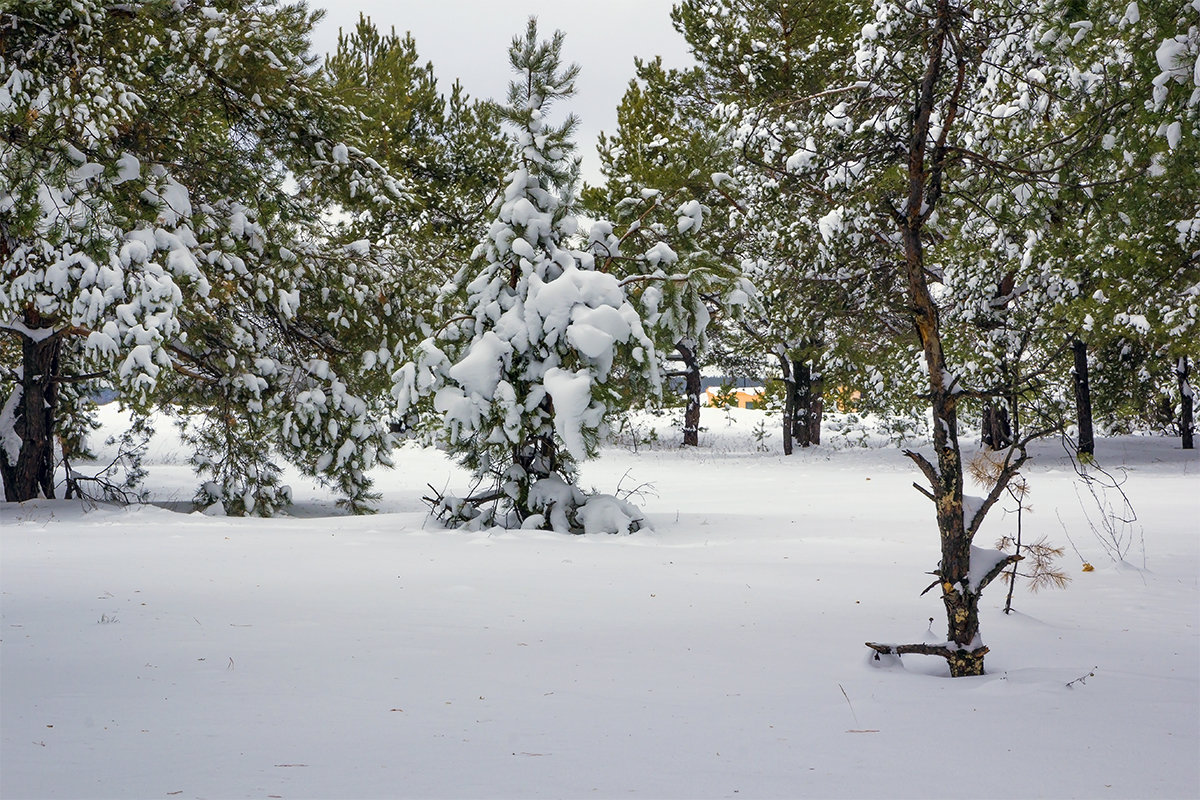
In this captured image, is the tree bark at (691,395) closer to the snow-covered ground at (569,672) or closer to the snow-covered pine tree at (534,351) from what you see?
the snow-covered pine tree at (534,351)

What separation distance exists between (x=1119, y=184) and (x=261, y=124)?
9209 mm

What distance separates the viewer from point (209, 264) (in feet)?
32.6

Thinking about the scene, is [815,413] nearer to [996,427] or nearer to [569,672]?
[996,427]

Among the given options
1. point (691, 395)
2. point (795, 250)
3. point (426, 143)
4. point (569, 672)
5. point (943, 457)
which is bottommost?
point (569, 672)

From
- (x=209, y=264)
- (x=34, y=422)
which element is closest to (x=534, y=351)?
(x=209, y=264)

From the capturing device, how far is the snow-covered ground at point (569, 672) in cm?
277

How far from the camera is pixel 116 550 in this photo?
7.02m

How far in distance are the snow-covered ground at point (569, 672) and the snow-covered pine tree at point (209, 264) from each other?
7.61 feet

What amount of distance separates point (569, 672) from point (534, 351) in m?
4.77

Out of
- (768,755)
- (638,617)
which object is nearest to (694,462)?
(638,617)

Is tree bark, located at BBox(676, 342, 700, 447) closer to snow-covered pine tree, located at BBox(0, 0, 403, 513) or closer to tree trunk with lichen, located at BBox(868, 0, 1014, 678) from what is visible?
snow-covered pine tree, located at BBox(0, 0, 403, 513)

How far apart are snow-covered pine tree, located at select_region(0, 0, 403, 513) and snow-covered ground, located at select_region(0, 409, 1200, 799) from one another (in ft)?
7.61

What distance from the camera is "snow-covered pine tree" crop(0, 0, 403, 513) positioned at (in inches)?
322

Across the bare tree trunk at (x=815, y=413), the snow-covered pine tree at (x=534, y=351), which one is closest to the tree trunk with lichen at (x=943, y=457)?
the snow-covered pine tree at (x=534, y=351)
